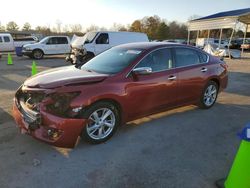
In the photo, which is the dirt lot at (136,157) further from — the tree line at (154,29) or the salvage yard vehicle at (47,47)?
the tree line at (154,29)

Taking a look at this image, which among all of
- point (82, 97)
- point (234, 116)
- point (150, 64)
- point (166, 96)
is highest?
point (150, 64)

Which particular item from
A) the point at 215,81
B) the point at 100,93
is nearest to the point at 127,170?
the point at 100,93

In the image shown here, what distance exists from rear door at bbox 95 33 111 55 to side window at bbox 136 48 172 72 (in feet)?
36.6

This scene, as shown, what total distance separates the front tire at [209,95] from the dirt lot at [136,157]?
0.66m

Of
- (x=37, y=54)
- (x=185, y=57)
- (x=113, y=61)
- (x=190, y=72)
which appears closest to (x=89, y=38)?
(x=37, y=54)

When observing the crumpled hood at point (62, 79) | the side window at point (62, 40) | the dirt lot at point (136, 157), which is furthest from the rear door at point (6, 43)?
the crumpled hood at point (62, 79)

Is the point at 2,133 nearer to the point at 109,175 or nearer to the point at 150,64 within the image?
the point at 109,175

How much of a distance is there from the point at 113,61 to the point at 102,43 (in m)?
11.6

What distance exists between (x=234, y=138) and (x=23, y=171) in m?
3.52

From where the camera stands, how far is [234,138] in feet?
15.2

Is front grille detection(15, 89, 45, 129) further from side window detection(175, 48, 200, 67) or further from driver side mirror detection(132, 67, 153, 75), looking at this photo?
side window detection(175, 48, 200, 67)

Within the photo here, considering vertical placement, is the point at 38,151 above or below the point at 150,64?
below

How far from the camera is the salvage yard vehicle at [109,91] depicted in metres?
3.75

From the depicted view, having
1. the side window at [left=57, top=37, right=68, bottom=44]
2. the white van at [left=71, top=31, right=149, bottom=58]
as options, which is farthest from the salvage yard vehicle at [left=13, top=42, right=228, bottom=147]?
the side window at [left=57, top=37, right=68, bottom=44]
